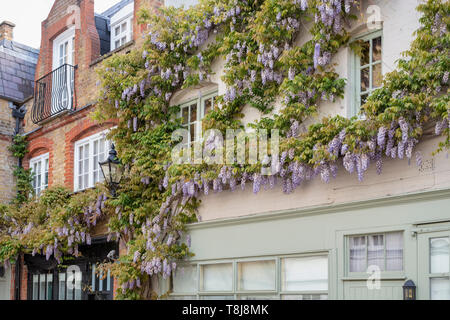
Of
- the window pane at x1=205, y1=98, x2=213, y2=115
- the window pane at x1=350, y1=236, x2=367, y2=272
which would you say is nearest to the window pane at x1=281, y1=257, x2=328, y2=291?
the window pane at x1=350, y1=236, x2=367, y2=272

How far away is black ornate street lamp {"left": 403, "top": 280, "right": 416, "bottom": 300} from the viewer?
25.3ft

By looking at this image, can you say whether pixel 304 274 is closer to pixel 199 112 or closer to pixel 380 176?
pixel 380 176

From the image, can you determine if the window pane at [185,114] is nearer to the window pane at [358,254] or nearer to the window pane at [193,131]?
the window pane at [193,131]

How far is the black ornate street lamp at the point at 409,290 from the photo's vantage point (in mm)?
7727

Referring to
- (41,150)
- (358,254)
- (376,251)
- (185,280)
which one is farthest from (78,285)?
(376,251)

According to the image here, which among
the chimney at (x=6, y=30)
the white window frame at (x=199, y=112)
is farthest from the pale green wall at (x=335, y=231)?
the chimney at (x=6, y=30)

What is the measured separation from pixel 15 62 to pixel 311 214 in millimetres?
10963

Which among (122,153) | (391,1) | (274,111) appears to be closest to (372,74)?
(391,1)

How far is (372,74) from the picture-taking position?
8891 millimetres

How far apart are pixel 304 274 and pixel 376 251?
121cm

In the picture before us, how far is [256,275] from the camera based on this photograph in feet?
32.3

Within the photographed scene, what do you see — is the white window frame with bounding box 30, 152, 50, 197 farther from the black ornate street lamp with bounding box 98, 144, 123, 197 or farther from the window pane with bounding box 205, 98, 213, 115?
the window pane with bounding box 205, 98, 213, 115

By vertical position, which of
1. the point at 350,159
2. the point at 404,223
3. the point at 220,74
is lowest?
the point at 404,223

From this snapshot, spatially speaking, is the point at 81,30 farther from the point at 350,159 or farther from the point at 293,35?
the point at 350,159
